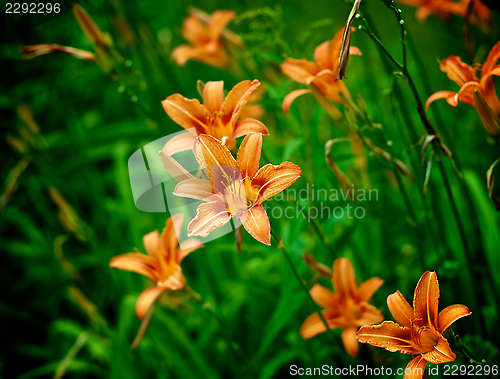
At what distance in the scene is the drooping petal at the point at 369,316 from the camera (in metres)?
0.91

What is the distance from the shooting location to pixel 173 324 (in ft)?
4.94

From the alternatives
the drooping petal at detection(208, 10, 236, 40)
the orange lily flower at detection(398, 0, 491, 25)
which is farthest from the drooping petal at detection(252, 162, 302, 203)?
the orange lily flower at detection(398, 0, 491, 25)

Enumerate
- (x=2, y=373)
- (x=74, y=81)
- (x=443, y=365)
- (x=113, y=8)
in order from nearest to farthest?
(x=443, y=365), (x=113, y=8), (x=2, y=373), (x=74, y=81)

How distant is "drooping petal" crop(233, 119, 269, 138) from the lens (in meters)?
0.79

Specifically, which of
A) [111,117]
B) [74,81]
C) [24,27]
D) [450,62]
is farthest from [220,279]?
[74,81]

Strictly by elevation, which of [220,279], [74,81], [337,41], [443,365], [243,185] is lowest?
[443,365]

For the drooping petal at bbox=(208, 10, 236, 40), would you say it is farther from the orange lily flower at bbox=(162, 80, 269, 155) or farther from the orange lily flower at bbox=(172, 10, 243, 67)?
the orange lily flower at bbox=(162, 80, 269, 155)

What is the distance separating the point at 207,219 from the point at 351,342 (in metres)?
0.52

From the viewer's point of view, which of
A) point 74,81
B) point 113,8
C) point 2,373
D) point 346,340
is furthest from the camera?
point 74,81

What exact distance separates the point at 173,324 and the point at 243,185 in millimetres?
978

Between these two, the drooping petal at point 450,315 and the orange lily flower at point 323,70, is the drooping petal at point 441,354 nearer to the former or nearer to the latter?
the drooping petal at point 450,315

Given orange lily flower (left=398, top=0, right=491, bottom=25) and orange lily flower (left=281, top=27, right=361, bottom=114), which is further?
orange lily flower (left=398, top=0, right=491, bottom=25)

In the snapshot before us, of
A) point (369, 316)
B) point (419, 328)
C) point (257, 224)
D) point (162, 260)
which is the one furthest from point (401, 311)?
point (162, 260)

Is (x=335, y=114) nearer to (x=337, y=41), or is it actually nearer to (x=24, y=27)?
(x=337, y=41)
